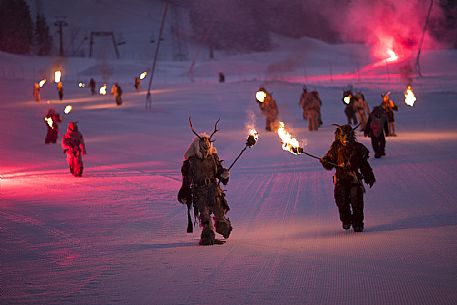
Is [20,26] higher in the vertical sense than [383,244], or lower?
higher

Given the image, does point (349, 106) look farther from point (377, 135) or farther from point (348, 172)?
point (348, 172)

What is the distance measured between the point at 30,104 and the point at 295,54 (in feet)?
229

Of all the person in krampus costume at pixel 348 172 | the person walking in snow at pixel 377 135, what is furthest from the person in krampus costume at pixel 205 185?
the person walking in snow at pixel 377 135

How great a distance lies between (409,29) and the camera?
87125 millimetres

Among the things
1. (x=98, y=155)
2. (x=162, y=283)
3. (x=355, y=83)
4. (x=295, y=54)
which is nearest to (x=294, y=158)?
(x=98, y=155)

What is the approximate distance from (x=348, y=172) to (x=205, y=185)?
→ 2229 millimetres

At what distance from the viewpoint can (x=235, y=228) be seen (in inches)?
577

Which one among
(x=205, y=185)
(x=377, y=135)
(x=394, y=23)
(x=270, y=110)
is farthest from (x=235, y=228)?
(x=394, y=23)

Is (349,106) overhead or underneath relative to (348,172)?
overhead

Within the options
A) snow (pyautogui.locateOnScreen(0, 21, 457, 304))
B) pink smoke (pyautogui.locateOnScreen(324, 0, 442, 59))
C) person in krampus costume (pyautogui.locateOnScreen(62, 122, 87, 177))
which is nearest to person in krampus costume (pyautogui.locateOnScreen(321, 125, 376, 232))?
snow (pyautogui.locateOnScreen(0, 21, 457, 304))

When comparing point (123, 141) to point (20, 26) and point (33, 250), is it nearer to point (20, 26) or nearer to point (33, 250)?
point (33, 250)

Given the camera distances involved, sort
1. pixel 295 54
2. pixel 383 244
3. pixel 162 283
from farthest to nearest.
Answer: pixel 295 54 < pixel 383 244 < pixel 162 283

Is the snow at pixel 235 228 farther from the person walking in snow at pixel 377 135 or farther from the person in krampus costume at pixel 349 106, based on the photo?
the person in krampus costume at pixel 349 106

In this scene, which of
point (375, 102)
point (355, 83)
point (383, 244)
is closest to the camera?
point (383, 244)
